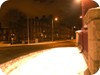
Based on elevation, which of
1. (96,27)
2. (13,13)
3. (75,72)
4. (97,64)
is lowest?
(75,72)

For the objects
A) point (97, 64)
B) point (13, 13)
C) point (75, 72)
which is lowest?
point (75, 72)

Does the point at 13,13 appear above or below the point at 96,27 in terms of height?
above

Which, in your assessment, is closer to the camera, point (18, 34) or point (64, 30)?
point (18, 34)

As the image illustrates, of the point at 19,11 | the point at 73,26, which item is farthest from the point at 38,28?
the point at 73,26

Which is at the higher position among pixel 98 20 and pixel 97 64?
pixel 98 20

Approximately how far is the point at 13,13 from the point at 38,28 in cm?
910

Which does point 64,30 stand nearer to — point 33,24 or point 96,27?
point 33,24

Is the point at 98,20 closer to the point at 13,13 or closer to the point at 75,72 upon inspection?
the point at 75,72

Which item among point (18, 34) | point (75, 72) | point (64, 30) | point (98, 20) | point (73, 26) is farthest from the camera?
point (73, 26)

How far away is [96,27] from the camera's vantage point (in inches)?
190

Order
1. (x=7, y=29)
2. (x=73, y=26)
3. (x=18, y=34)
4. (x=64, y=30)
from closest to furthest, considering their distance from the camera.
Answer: (x=18, y=34) < (x=7, y=29) < (x=64, y=30) < (x=73, y=26)

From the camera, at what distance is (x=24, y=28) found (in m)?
60.3

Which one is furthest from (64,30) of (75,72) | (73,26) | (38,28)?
(75,72)

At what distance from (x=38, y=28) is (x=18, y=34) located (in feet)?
31.6
